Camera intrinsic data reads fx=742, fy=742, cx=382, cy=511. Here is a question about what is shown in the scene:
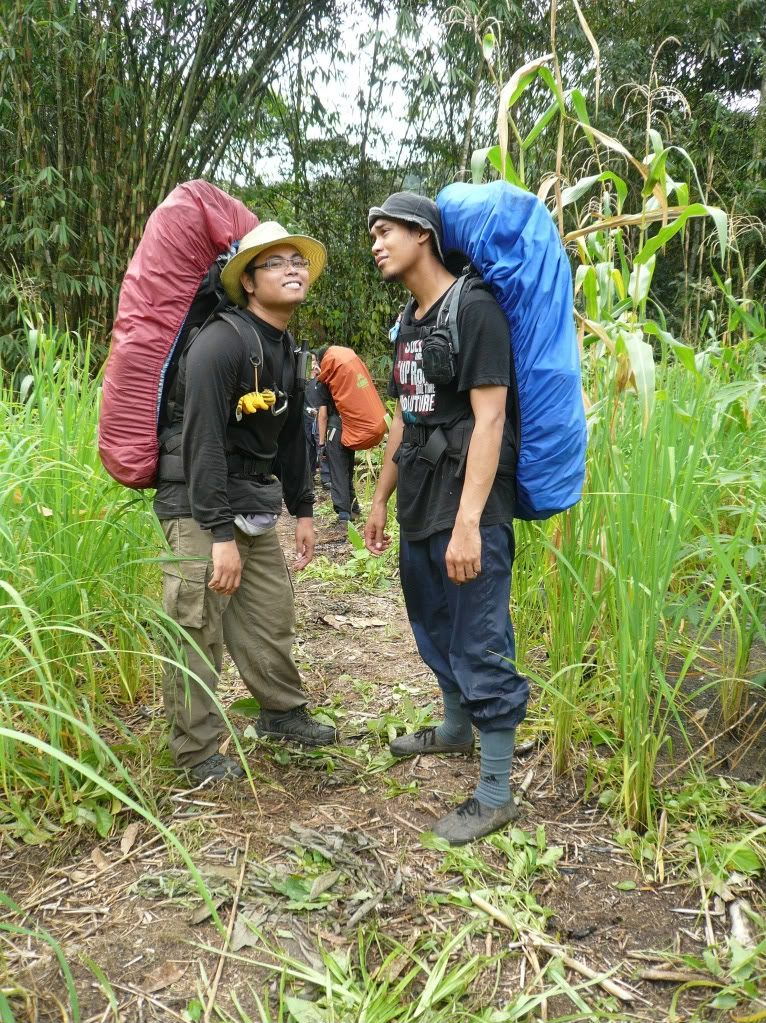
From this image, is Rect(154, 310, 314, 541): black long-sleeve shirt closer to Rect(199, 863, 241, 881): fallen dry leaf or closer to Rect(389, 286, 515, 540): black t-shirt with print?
Rect(389, 286, 515, 540): black t-shirt with print

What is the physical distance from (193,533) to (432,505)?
0.62m

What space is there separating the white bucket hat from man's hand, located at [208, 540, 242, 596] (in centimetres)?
65

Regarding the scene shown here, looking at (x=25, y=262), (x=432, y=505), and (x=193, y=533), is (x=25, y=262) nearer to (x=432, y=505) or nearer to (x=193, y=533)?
(x=193, y=533)

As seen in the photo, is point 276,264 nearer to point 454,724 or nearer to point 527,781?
point 454,724

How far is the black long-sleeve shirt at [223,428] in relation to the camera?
5.83 ft

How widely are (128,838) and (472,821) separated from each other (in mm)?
800

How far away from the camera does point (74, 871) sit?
160 cm

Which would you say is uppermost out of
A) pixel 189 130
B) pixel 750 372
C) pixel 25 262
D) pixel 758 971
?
pixel 189 130

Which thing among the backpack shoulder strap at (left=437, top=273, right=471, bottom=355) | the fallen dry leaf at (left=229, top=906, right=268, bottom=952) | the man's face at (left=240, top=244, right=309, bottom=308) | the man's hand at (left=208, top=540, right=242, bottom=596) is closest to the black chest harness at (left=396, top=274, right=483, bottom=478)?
the backpack shoulder strap at (left=437, top=273, right=471, bottom=355)

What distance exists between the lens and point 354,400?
17.7 ft

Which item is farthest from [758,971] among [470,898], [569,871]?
[470,898]

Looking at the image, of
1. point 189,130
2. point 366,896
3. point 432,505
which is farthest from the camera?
point 189,130

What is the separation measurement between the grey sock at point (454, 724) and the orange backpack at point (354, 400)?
338 cm

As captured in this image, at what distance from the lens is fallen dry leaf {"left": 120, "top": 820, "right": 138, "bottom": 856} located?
168 cm
